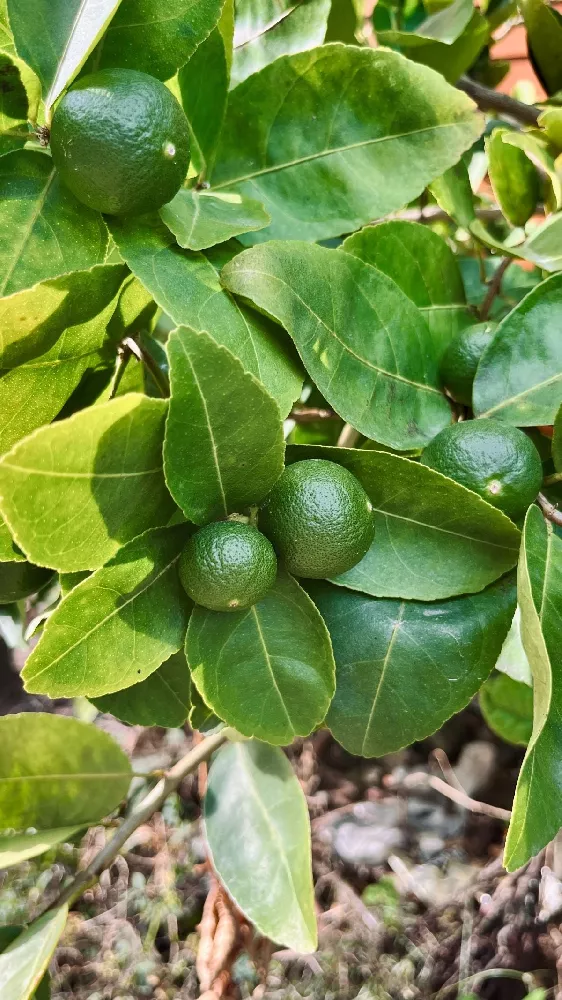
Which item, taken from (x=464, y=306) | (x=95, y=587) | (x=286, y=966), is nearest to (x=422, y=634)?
(x=95, y=587)

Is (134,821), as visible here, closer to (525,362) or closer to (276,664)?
(276,664)

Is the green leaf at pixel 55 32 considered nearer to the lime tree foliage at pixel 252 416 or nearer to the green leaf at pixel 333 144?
the lime tree foliage at pixel 252 416

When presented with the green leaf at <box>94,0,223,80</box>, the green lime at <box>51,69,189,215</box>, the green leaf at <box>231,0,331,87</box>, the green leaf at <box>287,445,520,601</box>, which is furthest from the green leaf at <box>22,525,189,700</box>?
the green leaf at <box>231,0,331,87</box>

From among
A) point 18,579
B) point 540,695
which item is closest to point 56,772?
point 18,579

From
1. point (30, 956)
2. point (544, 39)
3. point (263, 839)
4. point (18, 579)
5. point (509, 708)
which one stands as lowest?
point (509, 708)

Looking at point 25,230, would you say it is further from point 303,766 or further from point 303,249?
point 303,766

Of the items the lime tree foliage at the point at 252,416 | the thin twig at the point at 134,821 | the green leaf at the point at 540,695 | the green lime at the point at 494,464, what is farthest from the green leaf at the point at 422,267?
the thin twig at the point at 134,821
